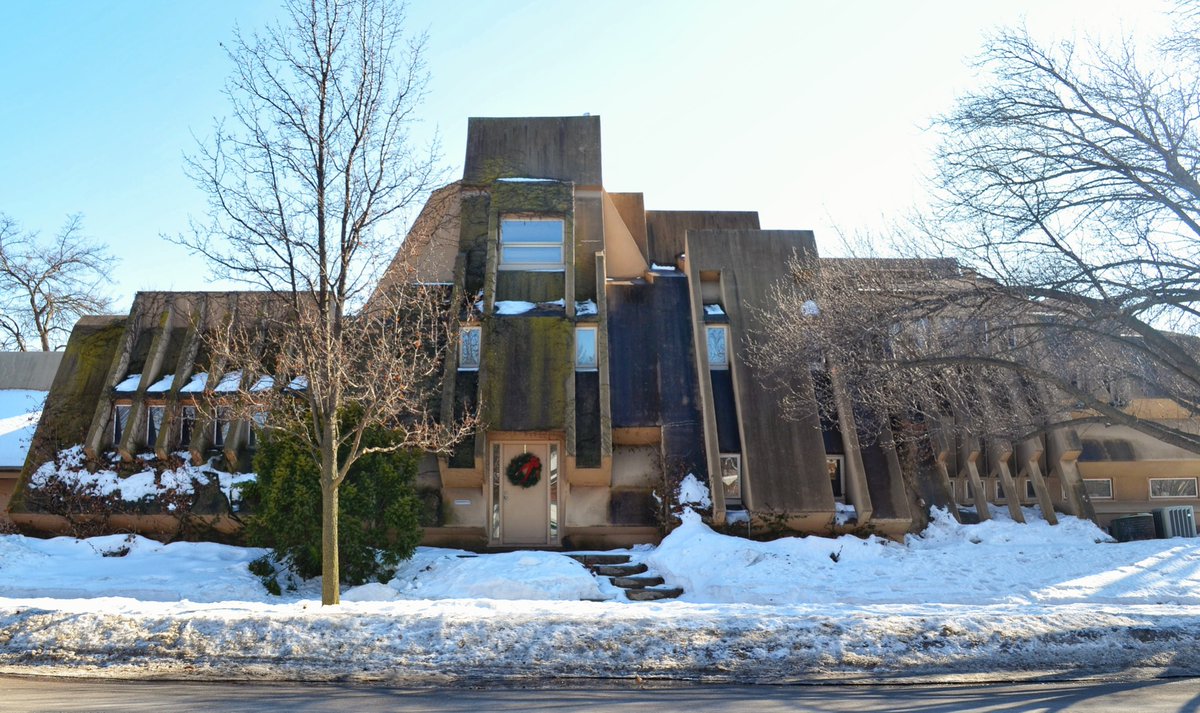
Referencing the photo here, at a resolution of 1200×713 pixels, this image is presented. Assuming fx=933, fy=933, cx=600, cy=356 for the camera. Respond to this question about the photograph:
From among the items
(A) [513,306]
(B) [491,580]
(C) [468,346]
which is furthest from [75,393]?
(B) [491,580]

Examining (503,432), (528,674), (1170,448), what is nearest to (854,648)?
(528,674)

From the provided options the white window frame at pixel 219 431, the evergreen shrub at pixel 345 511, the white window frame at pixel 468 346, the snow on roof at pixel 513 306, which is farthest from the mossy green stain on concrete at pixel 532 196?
the white window frame at pixel 219 431

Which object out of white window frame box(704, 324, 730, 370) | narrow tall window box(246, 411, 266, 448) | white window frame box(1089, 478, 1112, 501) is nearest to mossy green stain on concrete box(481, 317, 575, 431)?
white window frame box(704, 324, 730, 370)

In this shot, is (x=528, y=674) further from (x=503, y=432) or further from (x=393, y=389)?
(x=503, y=432)

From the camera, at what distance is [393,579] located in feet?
49.3

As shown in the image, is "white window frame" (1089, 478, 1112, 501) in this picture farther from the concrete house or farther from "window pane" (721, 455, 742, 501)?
"window pane" (721, 455, 742, 501)

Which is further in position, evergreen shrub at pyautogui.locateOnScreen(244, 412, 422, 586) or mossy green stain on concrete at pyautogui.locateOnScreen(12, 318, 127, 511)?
mossy green stain on concrete at pyautogui.locateOnScreen(12, 318, 127, 511)

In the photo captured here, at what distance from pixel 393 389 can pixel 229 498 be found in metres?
7.56

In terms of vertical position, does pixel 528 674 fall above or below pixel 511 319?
below

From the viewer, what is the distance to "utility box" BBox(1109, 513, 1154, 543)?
19031mm

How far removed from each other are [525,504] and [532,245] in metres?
5.63

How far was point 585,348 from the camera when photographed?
19375 mm

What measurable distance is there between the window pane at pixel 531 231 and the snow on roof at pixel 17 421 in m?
11.2

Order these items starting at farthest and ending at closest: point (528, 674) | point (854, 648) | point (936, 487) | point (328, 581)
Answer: point (936, 487) → point (328, 581) → point (854, 648) → point (528, 674)
